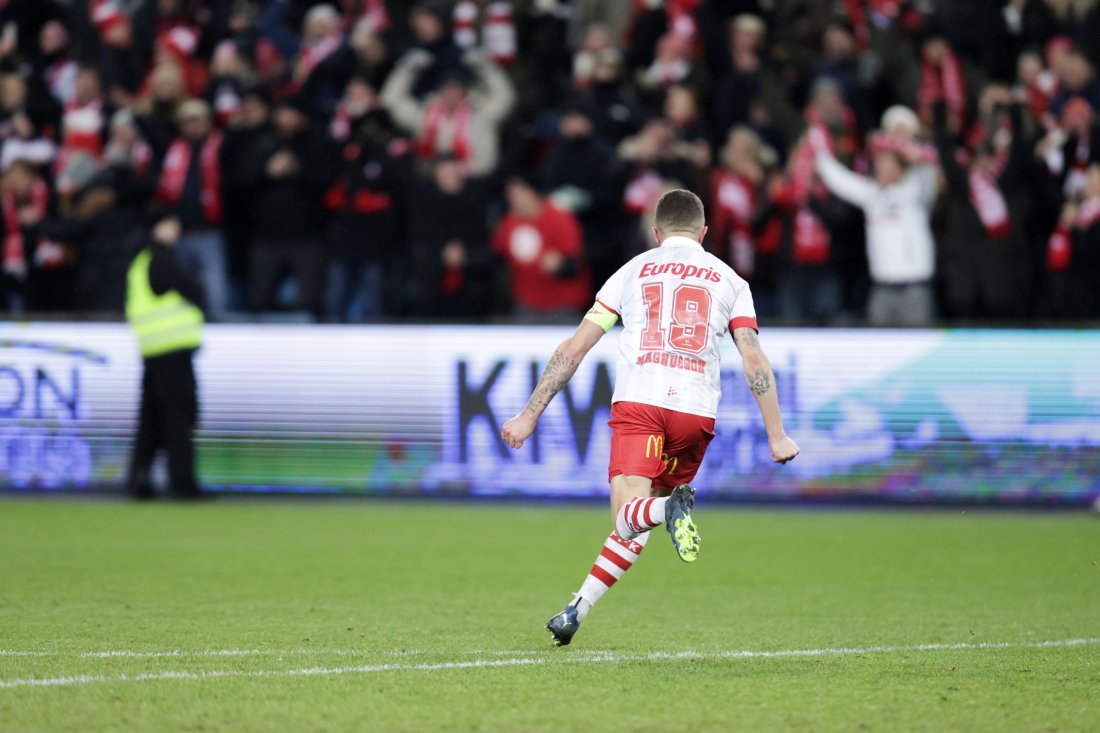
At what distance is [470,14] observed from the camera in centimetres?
A: 1856

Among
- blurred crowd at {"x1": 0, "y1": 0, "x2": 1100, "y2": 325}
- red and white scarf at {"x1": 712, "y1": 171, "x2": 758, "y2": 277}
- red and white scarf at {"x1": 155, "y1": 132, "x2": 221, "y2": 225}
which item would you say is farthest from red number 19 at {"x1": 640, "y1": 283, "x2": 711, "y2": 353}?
red and white scarf at {"x1": 155, "y1": 132, "x2": 221, "y2": 225}

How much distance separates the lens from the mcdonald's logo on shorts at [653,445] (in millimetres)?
7316

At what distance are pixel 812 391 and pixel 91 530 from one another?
5881mm

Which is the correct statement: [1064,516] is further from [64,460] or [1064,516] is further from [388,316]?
[64,460]

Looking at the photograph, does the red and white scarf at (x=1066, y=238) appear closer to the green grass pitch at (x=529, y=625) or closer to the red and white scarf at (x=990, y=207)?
the red and white scarf at (x=990, y=207)

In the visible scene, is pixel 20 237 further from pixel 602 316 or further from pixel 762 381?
pixel 762 381

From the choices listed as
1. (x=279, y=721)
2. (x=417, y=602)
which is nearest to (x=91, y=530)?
(x=417, y=602)

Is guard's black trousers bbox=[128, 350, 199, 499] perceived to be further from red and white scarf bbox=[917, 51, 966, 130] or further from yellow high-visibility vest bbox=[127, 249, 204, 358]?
red and white scarf bbox=[917, 51, 966, 130]

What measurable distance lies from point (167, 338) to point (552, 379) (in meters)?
8.11

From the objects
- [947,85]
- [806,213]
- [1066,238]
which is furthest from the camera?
[947,85]

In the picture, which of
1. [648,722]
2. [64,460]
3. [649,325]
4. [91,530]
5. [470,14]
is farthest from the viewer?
[470,14]

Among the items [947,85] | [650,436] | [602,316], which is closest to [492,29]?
[947,85]

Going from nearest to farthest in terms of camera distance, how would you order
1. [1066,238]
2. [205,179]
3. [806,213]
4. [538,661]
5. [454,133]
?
[538,661] → [1066,238] → [806,213] → [205,179] → [454,133]

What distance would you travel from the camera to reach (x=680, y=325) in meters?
7.33
